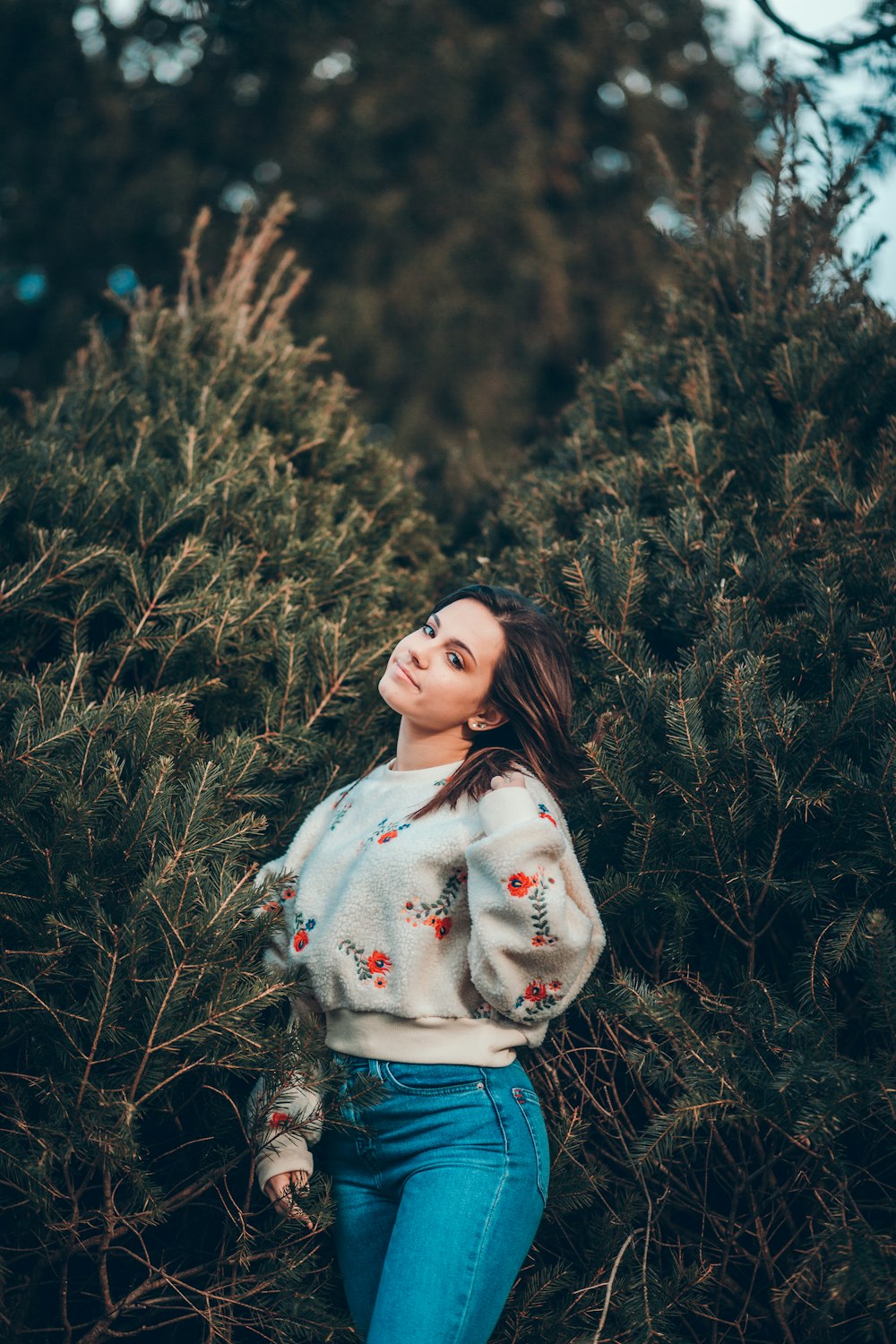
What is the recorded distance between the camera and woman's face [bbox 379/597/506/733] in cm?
198

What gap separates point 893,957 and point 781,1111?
313 millimetres

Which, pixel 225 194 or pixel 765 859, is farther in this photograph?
pixel 225 194

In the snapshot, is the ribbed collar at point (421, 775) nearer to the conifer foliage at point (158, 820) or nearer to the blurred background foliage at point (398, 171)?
the conifer foliage at point (158, 820)

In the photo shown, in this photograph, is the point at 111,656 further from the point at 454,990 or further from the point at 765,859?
the point at 765,859

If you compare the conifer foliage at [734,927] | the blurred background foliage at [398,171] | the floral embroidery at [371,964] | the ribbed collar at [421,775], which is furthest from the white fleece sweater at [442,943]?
the blurred background foliage at [398,171]

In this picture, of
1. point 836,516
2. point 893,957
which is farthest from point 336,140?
point 893,957

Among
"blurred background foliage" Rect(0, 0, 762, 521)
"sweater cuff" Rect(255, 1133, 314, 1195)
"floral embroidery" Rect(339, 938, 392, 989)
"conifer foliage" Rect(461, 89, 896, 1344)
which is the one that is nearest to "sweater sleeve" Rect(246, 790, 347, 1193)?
"sweater cuff" Rect(255, 1133, 314, 1195)

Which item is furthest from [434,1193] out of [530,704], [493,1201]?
[530,704]

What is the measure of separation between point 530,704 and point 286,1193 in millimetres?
965

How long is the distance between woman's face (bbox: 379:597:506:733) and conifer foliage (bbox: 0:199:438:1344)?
38 centimetres

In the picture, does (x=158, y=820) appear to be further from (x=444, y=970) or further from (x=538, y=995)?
(x=538, y=995)

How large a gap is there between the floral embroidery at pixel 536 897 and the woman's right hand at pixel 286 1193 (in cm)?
61

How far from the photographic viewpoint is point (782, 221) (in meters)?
3.52

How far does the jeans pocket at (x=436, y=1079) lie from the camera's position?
1745 millimetres
